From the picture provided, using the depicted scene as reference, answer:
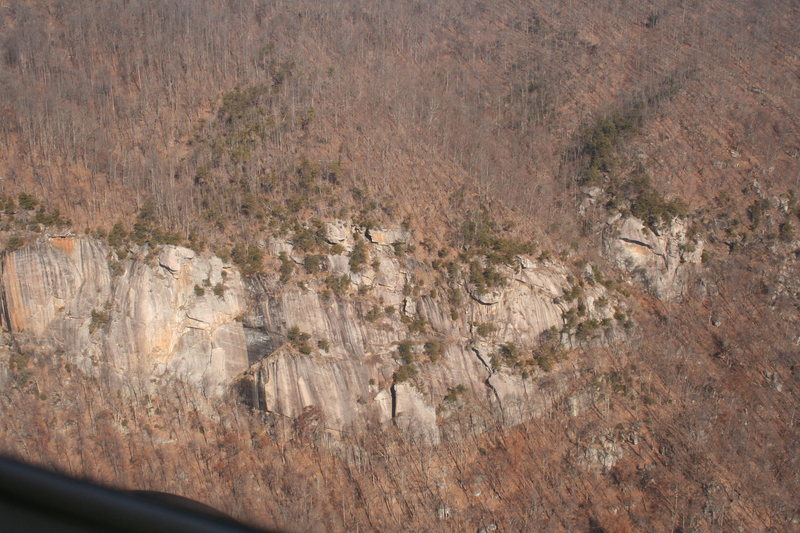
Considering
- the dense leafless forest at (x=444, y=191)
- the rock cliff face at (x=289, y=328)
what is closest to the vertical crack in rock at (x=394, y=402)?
the rock cliff face at (x=289, y=328)

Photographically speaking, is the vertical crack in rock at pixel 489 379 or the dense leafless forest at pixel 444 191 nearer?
the dense leafless forest at pixel 444 191

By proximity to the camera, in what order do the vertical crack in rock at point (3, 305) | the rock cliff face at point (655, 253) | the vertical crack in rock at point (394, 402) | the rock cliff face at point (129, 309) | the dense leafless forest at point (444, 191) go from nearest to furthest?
1. the dense leafless forest at point (444, 191)
2. the vertical crack in rock at point (3, 305)
3. the rock cliff face at point (129, 309)
4. the vertical crack in rock at point (394, 402)
5. the rock cliff face at point (655, 253)

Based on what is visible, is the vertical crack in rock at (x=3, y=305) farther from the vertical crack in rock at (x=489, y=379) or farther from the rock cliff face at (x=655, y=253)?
the rock cliff face at (x=655, y=253)

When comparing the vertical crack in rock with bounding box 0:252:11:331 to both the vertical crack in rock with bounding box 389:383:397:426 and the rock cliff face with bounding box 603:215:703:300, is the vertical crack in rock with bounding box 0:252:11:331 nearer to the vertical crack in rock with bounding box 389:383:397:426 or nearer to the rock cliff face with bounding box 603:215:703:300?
the vertical crack in rock with bounding box 389:383:397:426

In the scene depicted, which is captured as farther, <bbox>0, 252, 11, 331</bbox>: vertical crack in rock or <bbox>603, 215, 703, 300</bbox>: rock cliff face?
<bbox>603, 215, 703, 300</bbox>: rock cliff face

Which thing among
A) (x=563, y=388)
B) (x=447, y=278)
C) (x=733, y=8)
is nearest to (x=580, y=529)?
(x=563, y=388)

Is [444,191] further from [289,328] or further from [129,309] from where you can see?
[129,309]

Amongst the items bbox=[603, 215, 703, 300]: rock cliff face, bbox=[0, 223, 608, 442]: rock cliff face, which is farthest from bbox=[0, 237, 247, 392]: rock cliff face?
bbox=[603, 215, 703, 300]: rock cliff face
